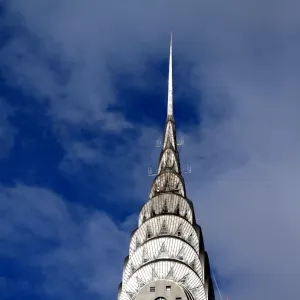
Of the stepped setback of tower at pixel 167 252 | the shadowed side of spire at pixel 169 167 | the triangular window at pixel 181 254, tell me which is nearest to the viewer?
the stepped setback of tower at pixel 167 252

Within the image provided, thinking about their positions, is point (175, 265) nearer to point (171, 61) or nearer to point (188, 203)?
point (188, 203)

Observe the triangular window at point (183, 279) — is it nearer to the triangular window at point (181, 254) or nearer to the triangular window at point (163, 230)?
the triangular window at point (181, 254)

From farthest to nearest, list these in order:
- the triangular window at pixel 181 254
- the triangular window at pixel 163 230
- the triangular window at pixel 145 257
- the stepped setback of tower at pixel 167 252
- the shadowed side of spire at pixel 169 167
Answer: the shadowed side of spire at pixel 169 167, the triangular window at pixel 163 230, the triangular window at pixel 145 257, the triangular window at pixel 181 254, the stepped setback of tower at pixel 167 252

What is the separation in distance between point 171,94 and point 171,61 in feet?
29.1

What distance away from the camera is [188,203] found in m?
83.6

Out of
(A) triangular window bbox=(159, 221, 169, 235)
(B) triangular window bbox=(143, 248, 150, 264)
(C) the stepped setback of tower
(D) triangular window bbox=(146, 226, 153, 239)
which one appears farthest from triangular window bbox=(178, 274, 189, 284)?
(D) triangular window bbox=(146, 226, 153, 239)

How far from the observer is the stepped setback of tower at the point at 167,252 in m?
73.9

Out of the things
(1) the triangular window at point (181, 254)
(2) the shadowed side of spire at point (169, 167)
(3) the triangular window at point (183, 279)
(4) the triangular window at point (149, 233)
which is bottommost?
(3) the triangular window at point (183, 279)

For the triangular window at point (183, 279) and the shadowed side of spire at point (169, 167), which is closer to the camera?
the triangular window at point (183, 279)

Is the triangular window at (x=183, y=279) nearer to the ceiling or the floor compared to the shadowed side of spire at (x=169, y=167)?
nearer to the floor

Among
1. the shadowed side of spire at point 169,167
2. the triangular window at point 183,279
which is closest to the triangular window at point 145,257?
the triangular window at point 183,279

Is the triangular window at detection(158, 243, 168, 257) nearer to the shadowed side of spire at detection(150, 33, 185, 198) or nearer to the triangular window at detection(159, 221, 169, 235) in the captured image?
the triangular window at detection(159, 221, 169, 235)

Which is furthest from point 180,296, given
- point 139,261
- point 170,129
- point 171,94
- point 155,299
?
point 171,94

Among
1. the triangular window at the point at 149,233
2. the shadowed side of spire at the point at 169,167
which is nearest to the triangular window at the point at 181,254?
the triangular window at the point at 149,233
